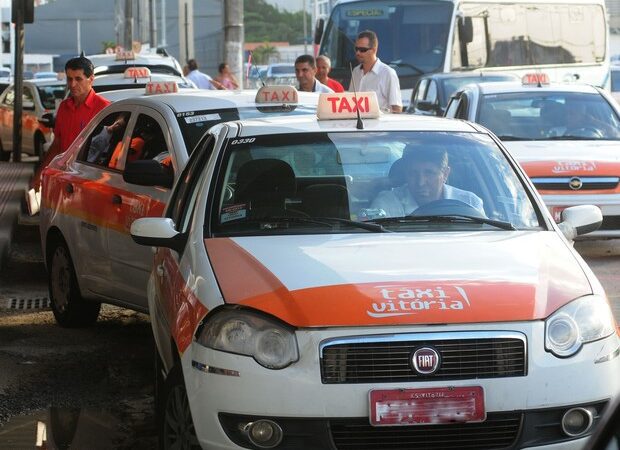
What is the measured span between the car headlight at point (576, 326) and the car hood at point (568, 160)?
23.9 feet

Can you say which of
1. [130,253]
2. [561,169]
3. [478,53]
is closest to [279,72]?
[478,53]

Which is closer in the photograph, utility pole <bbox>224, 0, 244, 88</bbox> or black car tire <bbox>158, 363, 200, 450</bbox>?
black car tire <bbox>158, 363, 200, 450</bbox>

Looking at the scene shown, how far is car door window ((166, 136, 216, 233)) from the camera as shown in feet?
20.6

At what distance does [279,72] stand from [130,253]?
2252 inches

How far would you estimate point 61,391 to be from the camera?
7352 mm

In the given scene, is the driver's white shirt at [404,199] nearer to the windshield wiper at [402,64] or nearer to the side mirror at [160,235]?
the side mirror at [160,235]

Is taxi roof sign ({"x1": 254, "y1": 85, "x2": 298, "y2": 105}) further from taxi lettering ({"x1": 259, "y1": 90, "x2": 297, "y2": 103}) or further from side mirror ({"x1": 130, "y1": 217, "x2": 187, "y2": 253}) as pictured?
side mirror ({"x1": 130, "y1": 217, "x2": 187, "y2": 253})

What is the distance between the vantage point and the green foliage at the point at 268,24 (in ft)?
511

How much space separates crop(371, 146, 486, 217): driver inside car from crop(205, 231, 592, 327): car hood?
33 cm

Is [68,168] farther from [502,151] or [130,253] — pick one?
[502,151]

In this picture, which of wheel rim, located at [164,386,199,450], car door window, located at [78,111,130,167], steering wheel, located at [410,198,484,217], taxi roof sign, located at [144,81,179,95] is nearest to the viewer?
wheel rim, located at [164,386,199,450]

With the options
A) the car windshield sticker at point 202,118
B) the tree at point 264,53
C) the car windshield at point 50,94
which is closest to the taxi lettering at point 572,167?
the car windshield sticker at point 202,118

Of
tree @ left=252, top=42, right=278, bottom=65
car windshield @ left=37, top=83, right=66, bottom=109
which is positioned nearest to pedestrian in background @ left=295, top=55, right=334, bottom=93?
car windshield @ left=37, top=83, right=66, bottom=109

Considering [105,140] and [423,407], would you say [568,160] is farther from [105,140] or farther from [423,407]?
[423,407]
